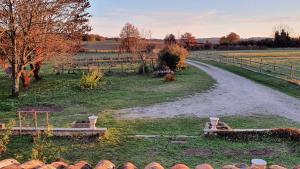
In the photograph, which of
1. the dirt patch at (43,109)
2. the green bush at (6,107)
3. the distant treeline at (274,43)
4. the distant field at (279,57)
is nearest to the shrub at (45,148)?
the dirt patch at (43,109)

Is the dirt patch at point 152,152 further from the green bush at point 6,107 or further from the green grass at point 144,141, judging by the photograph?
the green bush at point 6,107

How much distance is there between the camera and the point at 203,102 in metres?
16.5

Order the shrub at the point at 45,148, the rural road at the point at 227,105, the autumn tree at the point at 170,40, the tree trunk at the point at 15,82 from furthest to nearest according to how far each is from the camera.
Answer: the autumn tree at the point at 170,40, the tree trunk at the point at 15,82, the rural road at the point at 227,105, the shrub at the point at 45,148

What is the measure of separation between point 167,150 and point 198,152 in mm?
794

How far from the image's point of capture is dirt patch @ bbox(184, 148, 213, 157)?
8.72m

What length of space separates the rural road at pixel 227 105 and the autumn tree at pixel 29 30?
31.7 ft

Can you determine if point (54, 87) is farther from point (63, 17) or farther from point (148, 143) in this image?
point (148, 143)

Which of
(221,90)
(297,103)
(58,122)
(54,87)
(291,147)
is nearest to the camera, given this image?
(291,147)

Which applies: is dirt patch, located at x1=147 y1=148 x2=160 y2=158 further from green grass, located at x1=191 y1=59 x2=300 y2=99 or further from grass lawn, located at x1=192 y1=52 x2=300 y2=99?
grass lawn, located at x1=192 y1=52 x2=300 y2=99

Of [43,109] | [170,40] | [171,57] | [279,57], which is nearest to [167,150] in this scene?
[43,109]

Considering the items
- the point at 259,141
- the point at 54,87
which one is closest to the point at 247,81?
the point at 54,87

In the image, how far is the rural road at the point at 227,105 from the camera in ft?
45.7

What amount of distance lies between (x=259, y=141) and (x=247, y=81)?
15.1 metres

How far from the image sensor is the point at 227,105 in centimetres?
1565
